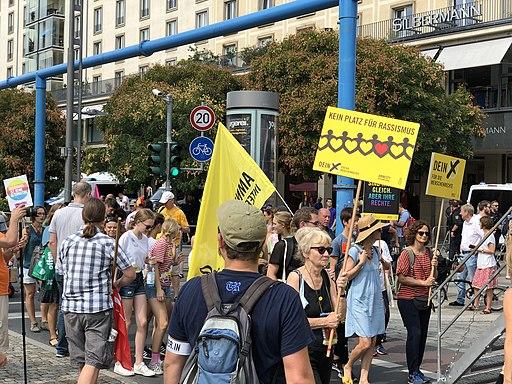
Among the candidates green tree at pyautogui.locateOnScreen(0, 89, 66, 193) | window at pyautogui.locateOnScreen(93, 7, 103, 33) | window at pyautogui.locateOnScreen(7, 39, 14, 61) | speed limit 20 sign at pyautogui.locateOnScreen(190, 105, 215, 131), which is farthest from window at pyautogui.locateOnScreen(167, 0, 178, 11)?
speed limit 20 sign at pyautogui.locateOnScreen(190, 105, 215, 131)

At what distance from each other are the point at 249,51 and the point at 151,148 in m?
26.8

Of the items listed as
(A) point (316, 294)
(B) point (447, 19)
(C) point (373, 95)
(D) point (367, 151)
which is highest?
(B) point (447, 19)

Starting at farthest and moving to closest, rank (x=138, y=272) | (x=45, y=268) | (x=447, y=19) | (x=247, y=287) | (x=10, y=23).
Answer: (x=10, y=23), (x=447, y=19), (x=45, y=268), (x=138, y=272), (x=247, y=287)

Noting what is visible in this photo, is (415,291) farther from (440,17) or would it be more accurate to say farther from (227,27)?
(440,17)

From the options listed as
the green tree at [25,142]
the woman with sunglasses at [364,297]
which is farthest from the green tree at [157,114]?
the woman with sunglasses at [364,297]

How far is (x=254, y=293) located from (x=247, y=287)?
57 millimetres

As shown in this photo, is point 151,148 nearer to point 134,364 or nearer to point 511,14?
point 134,364

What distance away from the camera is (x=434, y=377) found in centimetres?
829

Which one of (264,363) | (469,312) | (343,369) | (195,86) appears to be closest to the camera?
(264,363)

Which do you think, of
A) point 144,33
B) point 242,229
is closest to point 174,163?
point 242,229

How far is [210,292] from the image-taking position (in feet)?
10.3

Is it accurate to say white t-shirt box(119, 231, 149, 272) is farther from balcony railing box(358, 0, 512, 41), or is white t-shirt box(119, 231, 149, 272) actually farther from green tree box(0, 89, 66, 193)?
green tree box(0, 89, 66, 193)

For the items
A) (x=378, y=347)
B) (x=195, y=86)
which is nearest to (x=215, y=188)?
(x=378, y=347)

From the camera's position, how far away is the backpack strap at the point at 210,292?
310cm
